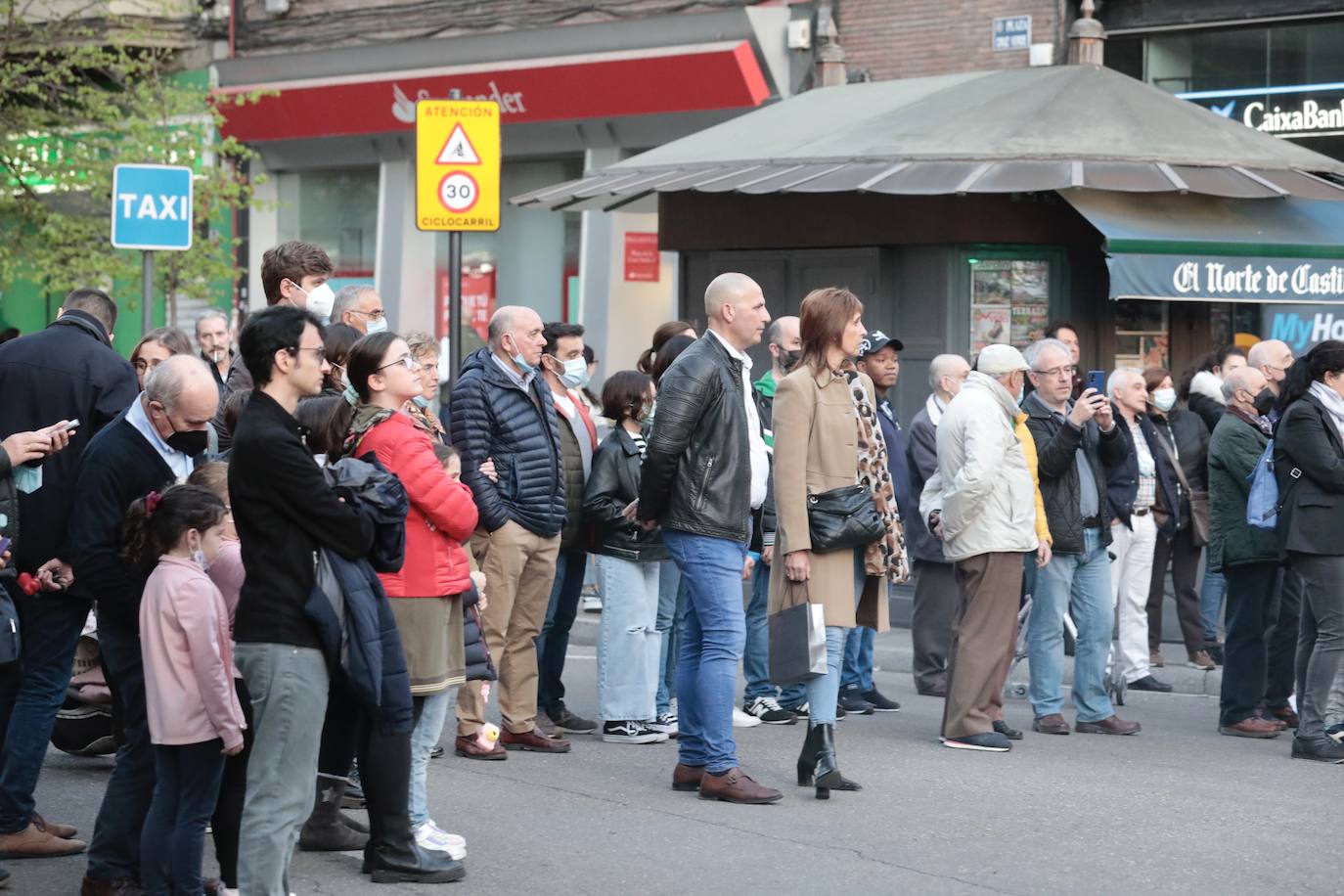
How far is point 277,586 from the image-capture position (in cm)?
566

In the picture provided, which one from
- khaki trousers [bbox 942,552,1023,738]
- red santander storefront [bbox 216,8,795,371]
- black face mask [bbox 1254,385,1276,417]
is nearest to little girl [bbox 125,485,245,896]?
khaki trousers [bbox 942,552,1023,738]

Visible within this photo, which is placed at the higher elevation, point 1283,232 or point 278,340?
point 1283,232

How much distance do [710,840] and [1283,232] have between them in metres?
7.90

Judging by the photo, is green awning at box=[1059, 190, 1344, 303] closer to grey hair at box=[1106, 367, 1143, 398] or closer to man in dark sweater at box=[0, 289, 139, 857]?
grey hair at box=[1106, 367, 1143, 398]

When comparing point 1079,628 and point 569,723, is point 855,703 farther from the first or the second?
point 569,723

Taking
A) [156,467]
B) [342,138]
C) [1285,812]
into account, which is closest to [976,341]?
[1285,812]

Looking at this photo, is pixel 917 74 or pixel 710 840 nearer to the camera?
pixel 710 840

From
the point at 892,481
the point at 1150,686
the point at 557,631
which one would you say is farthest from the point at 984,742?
the point at 1150,686

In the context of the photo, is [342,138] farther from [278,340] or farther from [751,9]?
[278,340]

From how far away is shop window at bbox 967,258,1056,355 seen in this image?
13719 mm

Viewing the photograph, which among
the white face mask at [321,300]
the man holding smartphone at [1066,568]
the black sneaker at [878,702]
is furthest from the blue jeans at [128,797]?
the black sneaker at [878,702]

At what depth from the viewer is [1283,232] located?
43.6 feet

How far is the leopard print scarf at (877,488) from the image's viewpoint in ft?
27.7

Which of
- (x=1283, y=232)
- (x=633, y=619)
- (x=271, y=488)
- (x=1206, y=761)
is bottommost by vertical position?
(x=1206, y=761)
